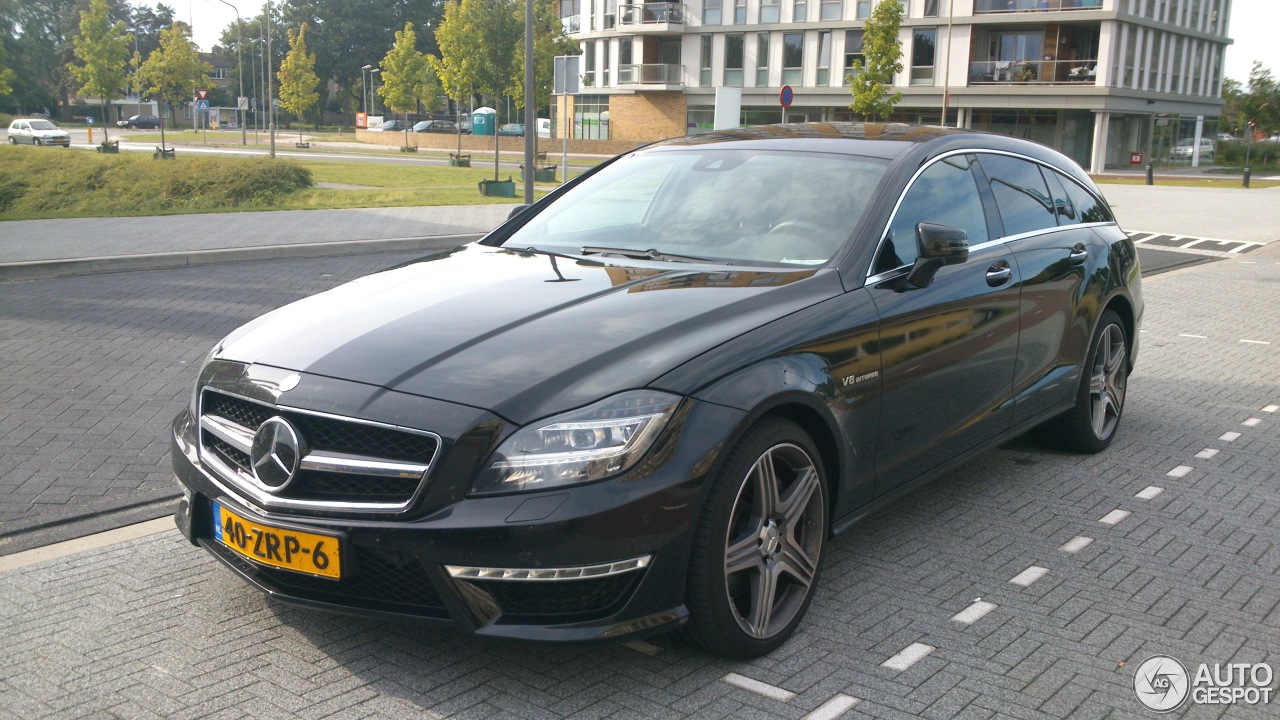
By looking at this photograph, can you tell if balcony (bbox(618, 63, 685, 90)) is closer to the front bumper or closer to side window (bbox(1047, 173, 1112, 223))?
side window (bbox(1047, 173, 1112, 223))

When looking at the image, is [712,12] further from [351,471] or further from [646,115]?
[351,471]

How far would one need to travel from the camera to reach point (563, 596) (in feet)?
9.91

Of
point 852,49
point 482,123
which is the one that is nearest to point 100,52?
point 482,123

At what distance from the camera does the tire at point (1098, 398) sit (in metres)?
5.67

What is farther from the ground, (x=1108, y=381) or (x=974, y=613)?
(x=1108, y=381)

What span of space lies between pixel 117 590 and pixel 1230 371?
7.57m

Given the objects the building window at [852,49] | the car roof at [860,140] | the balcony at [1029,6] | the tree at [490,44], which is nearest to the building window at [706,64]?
the building window at [852,49]

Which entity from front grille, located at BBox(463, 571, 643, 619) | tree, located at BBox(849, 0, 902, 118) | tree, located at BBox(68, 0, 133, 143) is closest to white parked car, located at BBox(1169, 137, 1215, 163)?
tree, located at BBox(849, 0, 902, 118)

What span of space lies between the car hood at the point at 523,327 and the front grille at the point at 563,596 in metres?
0.46

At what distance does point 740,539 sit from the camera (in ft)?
11.0

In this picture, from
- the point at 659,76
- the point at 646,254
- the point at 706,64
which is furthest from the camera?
the point at 659,76

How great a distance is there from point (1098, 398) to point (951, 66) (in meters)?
51.6

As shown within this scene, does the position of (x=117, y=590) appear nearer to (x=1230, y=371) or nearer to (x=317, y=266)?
(x=1230, y=371)

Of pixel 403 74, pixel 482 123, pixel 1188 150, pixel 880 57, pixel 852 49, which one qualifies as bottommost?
pixel 1188 150
